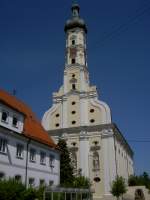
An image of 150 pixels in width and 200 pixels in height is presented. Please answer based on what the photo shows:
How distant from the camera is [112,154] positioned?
5406 cm

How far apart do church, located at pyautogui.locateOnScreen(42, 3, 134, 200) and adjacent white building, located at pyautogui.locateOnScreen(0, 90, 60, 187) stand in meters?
15.9

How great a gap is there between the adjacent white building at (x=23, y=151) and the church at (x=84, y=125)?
15.9 meters

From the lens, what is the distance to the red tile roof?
1310 inches

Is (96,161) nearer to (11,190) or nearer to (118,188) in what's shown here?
(118,188)

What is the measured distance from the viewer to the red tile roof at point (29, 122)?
33.3 metres

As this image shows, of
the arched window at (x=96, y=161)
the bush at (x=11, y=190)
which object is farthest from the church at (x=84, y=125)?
the bush at (x=11, y=190)

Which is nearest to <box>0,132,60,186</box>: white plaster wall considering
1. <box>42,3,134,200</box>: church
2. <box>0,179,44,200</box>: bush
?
<box>0,179,44,200</box>: bush

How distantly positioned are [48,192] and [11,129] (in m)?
8.22

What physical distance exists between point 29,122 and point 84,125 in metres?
22.0

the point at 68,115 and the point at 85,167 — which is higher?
the point at 68,115

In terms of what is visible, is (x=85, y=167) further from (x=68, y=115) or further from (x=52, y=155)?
(x=52, y=155)

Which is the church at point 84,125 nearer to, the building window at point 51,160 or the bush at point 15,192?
the building window at point 51,160

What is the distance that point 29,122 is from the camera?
36.8 metres

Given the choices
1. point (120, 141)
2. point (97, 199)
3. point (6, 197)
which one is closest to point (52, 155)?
point (6, 197)
